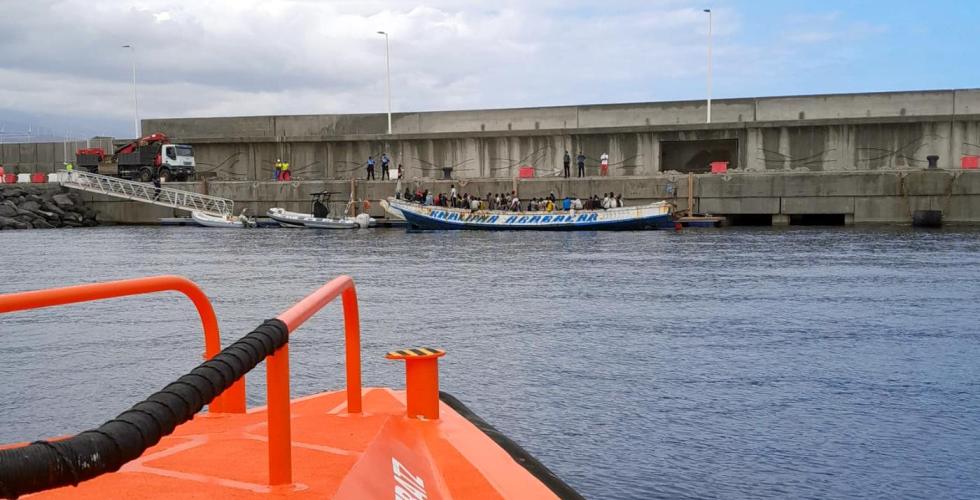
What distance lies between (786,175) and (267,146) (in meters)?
27.0

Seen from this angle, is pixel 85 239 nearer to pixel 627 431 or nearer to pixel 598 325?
pixel 598 325

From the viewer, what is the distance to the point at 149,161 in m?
50.2

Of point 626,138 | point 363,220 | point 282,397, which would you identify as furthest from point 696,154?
point 282,397

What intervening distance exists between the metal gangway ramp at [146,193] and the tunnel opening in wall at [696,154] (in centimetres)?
2286

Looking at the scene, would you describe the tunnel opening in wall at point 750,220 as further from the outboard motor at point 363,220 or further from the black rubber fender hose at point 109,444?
the black rubber fender hose at point 109,444

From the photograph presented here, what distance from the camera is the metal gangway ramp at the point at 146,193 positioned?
152ft

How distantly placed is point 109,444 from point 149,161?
51.9 m

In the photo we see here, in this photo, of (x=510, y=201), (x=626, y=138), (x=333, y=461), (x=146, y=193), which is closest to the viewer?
(x=333, y=461)

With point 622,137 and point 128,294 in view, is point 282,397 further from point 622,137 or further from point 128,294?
point 622,137

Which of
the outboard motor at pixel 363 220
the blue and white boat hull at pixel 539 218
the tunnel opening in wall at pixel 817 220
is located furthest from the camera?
the outboard motor at pixel 363 220

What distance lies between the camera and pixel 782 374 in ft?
32.5

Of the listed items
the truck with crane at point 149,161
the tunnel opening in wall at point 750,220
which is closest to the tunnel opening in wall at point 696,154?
the tunnel opening in wall at point 750,220

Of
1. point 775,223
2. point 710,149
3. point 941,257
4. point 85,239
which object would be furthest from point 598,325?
point 710,149

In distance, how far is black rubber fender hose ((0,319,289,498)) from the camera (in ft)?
5.23
